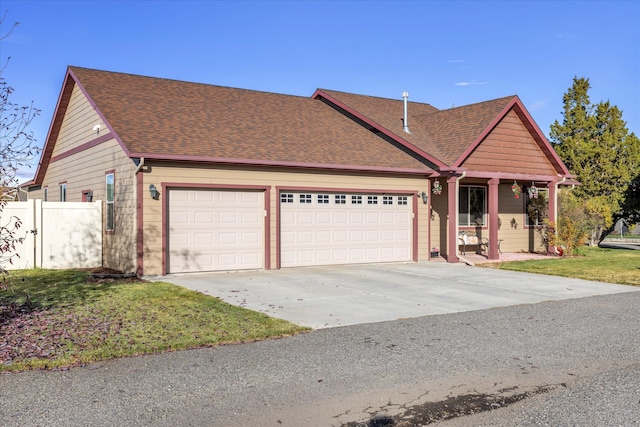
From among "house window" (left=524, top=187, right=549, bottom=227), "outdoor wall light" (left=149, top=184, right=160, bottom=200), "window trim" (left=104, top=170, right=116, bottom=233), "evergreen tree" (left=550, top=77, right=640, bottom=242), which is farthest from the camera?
"evergreen tree" (left=550, top=77, right=640, bottom=242)

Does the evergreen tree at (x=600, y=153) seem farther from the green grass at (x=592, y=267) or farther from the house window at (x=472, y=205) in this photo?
the house window at (x=472, y=205)

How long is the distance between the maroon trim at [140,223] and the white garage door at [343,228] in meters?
3.89

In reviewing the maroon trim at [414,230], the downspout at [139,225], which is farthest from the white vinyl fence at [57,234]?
the maroon trim at [414,230]

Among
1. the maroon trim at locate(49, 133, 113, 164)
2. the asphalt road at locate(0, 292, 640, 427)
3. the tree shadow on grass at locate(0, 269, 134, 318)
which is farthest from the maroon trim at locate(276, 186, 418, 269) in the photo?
the asphalt road at locate(0, 292, 640, 427)

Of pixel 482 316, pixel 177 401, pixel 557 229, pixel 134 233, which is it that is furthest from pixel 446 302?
pixel 557 229

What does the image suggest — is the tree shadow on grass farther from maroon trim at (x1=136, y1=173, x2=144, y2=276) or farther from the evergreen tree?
the evergreen tree

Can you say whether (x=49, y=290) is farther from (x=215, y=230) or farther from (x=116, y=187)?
(x=215, y=230)

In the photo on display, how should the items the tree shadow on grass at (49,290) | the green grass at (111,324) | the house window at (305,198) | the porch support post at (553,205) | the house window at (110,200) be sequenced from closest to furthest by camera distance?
1. the green grass at (111,324)
2. the tree shadow on grass at (49,290)
3. the house window at (110,200)
4. the house window at (305,198)
5. the porch support post at (553,205)

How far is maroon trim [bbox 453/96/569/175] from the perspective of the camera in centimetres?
1806

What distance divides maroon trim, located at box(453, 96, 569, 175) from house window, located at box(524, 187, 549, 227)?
187cm

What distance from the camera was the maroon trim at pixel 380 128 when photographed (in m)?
18.1

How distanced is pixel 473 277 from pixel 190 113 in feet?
31.0

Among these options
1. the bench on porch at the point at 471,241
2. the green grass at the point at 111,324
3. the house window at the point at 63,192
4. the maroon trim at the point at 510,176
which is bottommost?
the green grass at the point at 111,324

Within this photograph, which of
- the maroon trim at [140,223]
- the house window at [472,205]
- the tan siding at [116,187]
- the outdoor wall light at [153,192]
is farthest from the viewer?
the house window at [472,205]
